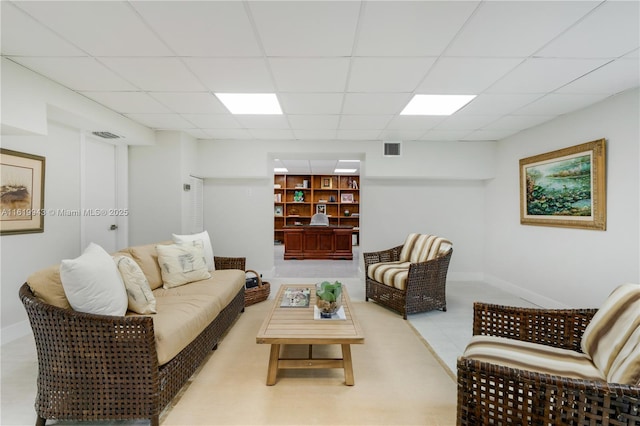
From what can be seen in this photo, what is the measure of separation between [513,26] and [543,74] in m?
0.99

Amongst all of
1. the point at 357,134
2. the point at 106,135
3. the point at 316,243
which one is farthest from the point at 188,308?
the point at 316,243

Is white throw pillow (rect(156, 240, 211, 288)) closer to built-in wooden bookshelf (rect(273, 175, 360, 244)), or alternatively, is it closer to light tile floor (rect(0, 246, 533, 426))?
light tile floor (rect(0, 246, 533, 426))

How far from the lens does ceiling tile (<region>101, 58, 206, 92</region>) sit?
8.13 ft

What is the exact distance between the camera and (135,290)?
2207 millimetres

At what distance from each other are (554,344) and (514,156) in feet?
12.5

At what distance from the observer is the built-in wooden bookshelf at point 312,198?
416 inches

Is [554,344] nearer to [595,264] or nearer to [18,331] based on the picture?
[595,264]

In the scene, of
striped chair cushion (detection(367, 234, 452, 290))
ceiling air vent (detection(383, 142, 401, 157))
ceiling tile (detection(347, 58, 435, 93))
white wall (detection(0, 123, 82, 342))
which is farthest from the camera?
ceiling air vent (detection(383, 142, 401, 157))

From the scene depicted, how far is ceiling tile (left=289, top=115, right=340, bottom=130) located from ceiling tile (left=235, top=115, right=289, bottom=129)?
124 millimetres

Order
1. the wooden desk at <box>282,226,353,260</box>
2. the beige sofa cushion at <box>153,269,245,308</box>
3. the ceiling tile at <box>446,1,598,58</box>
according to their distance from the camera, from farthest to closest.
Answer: the wooden desk at <box>282,226,353,260</box> → the beige sofa cushion at <box>153,269,245,308</box> → the ceiling tile at <box>446,1,598,58</box>

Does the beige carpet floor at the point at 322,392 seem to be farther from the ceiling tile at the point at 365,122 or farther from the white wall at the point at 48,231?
the ceiling tile at the point at 365,122

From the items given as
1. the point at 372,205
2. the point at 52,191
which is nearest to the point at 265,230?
the point at 372,205

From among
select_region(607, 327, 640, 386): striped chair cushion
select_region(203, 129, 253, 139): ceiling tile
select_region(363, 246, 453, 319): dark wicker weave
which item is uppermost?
select_region(203, 129, 253, 139): ceiling tile

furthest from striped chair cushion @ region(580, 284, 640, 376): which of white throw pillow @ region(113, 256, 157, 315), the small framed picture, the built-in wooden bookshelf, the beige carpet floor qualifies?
the small framed picture
